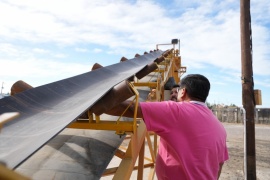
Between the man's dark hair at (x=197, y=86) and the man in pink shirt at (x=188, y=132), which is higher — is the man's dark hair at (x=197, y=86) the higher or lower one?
the higher one

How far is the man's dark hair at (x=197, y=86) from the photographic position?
6.71 ft

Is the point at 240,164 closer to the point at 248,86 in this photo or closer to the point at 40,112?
the point at 248,86

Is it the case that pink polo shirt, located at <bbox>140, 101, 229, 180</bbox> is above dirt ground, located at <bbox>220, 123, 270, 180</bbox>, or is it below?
above

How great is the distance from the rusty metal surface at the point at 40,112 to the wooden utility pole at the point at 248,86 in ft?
16.3

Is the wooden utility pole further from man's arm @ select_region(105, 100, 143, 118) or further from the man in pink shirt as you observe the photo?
man's arm @ select_region(105, 100, 143, 118)

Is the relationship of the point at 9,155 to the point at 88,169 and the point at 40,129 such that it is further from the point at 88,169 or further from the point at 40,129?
the point at 88,169

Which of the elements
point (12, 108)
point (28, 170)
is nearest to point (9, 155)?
point (12, 108)

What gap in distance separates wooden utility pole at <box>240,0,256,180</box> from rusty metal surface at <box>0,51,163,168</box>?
4978 millimetres

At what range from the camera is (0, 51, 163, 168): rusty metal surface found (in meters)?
0.95

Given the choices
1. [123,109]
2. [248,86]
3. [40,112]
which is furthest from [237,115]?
[40,112]

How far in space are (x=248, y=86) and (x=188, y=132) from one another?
4.98 m

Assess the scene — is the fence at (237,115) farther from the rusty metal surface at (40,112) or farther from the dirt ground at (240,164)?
the rusty metal surface at (40,112)

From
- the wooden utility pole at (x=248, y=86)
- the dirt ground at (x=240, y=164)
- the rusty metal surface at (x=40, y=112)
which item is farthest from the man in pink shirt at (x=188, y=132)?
the dirt ground at (x=240, y=164)

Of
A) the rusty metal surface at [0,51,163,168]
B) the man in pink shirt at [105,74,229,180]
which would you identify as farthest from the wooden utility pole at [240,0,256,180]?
the rusty metal surface at [0,51,163,168]
